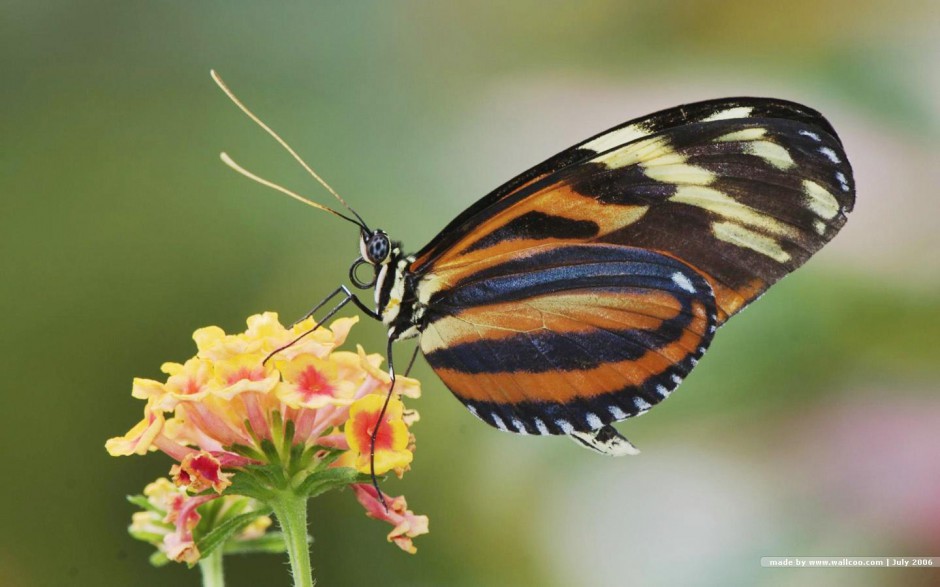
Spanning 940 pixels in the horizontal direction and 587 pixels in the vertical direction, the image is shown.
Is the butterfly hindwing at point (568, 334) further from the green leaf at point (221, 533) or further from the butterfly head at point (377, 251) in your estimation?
the green leaf at point (221, 533)

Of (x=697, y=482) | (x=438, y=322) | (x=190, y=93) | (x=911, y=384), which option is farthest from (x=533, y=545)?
(x=190, y=93)

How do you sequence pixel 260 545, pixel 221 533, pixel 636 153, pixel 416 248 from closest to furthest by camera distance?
pixel 221 533
pixel 260 545
pixel 636 153
pixel 416 248

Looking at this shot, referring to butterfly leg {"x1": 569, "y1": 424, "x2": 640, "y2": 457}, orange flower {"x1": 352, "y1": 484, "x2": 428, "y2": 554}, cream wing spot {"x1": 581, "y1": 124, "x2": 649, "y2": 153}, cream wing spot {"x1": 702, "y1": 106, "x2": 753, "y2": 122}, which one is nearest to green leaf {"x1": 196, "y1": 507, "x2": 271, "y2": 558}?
orange flower {"x1": 352, "y1": 484, "x2": 428, "y2": 554}

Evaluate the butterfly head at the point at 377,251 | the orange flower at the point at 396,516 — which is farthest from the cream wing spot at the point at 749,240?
the orange flower at the point at 396,516

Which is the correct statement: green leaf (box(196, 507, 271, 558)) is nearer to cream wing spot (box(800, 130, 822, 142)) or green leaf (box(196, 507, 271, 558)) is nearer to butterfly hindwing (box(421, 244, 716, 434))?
butterfly hindwing (box(421, 244, 716, 434))

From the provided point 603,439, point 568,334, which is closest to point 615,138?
point 568,334

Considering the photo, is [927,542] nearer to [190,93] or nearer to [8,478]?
[8,478]

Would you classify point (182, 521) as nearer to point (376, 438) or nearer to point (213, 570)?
point (213, 570)

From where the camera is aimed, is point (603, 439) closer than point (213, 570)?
No
